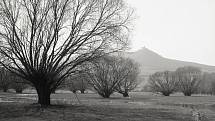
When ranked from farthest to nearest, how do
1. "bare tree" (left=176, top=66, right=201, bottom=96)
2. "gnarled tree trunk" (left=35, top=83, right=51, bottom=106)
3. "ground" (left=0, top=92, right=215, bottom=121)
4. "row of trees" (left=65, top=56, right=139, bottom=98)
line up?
"bare tree" (left=176, top=66, right=201, bottom=96) → "row of trees" (left=65, top=56, right=139, bottom=98) → "gnarled tree trunk" (left=35, top=83, right=51, bottom=106) → "ground" (left=0, top=92, right=215, bottom=121)

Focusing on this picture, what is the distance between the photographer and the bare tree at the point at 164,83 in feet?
260

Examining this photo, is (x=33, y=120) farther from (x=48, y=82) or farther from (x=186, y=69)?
(x=186, y=69)

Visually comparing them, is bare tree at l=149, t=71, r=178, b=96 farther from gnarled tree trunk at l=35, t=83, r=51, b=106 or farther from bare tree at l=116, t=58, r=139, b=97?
gnarled tree trunk at l=35, t=83, r=51, b=106

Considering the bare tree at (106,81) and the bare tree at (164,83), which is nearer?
the bare tree at (106,81)

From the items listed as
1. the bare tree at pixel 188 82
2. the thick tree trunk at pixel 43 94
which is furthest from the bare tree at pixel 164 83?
the thick tree trunk at pixel 43 94

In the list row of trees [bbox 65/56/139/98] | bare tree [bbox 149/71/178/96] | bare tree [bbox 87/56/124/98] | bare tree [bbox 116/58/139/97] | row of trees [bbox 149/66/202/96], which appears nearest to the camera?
row of trees [bbox 65/56/139/98]

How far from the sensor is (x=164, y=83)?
79.8 metres

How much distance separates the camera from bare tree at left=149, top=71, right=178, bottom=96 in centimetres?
7912

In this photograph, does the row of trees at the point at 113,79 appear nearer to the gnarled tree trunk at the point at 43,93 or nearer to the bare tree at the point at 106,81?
the bare tree at the point at 106,81

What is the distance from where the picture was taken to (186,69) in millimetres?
88750

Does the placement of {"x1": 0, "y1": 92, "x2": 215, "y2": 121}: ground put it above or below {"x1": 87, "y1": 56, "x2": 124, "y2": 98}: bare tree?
below

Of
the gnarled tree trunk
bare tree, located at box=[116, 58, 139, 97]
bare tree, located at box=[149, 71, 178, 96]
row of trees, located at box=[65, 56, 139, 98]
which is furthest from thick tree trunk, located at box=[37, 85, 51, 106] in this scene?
bare tree, located at box=[149, 71, 178, 96]

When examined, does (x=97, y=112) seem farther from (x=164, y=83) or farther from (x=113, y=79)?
(x=164, y=83)

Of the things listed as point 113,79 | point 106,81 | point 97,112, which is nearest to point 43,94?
point 97,112
